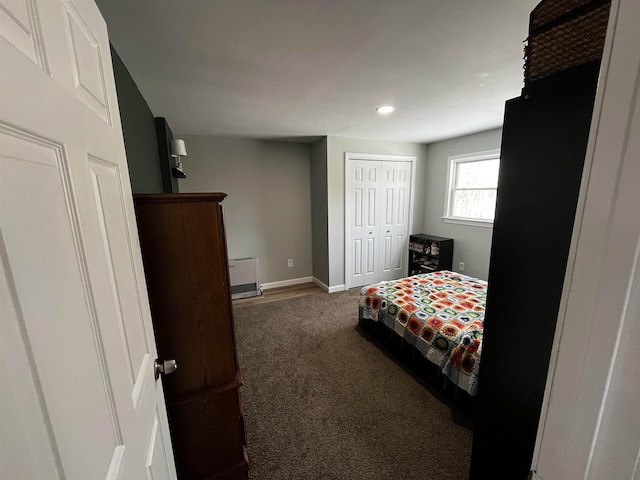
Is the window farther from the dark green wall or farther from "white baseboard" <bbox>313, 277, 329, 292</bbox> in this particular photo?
the dark green wall

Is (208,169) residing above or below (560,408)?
above

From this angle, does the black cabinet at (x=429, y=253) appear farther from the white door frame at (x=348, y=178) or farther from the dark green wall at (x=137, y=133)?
the dark green wall at (x=137, y=133)

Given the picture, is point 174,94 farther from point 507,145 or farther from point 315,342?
point 315,342

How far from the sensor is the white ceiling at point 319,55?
3.62 feet

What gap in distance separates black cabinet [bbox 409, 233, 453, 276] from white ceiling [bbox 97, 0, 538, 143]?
1.91m

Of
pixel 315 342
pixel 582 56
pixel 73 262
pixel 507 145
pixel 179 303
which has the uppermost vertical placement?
pixel 582 56

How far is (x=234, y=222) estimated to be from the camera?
379cm

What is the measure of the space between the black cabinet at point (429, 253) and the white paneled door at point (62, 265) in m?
3.97

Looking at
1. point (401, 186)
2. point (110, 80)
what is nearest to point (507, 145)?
point (110, 80)

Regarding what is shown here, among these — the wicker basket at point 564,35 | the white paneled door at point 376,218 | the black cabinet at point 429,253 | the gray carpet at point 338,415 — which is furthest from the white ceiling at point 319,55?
the gray carpet at point 338,415

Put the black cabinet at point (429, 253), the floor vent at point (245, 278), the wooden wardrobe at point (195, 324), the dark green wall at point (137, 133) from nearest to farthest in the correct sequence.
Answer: the wooden wardrobe at point (195, 324)
the dark green wall at point (137, 133)
the floor vent at point (245, 278)
the black cabinet at point (429, 253)

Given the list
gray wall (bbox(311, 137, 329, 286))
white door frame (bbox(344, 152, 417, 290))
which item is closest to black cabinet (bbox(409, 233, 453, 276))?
white door frame (bbox(344, 152, 417, 290))

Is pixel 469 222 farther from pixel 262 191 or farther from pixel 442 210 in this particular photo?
pixel 262 191

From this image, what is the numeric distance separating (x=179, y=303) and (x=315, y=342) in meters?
1.79
